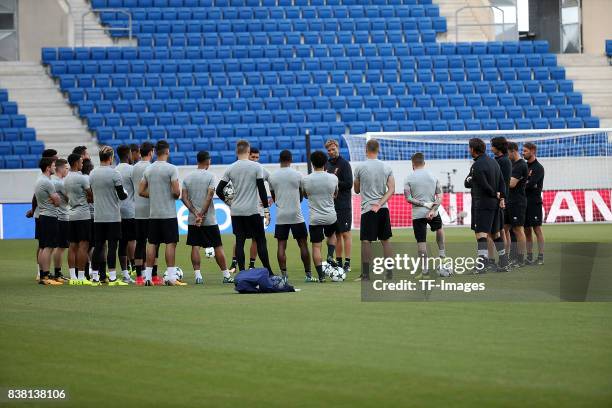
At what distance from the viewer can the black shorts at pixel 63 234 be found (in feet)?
54.9

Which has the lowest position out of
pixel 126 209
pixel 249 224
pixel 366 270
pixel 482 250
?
pixel 366 270

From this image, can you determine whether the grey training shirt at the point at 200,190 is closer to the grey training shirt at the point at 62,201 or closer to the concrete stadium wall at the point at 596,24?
the grey training shirt at the point at 62,201

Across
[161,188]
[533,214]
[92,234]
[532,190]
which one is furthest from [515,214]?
[92,234]

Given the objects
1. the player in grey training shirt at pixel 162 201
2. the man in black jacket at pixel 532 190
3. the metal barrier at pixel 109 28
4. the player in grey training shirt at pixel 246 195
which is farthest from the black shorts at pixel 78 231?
the metal barrier at pixel 109 28

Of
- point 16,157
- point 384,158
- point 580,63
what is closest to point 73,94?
point 16,157

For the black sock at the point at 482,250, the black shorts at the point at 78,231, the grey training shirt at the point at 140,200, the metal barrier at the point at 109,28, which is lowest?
the black sock at the point at 482,250

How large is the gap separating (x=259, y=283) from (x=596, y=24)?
101 ft

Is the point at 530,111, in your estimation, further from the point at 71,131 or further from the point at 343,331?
the point at 343,331

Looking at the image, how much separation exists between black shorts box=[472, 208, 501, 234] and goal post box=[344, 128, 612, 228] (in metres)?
13.9

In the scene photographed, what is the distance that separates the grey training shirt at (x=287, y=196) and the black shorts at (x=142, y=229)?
83.7 inches

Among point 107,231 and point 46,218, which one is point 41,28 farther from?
point 107,231

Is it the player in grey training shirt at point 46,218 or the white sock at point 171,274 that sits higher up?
the player in grey training shirt at point 46,218

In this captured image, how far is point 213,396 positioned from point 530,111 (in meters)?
30.6

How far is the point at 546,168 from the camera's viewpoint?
107 ft
